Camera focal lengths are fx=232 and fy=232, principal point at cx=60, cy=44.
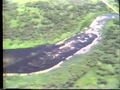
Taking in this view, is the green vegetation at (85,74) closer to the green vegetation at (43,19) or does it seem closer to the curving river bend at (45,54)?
the curving river bend at (45,54)

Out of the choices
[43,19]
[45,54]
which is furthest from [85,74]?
[43,19]

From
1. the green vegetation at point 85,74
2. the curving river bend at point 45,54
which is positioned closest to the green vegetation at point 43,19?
the curving river bend at point 45,54

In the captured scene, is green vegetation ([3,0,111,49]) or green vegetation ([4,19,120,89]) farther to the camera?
green vegetation ([3,0,111,49])

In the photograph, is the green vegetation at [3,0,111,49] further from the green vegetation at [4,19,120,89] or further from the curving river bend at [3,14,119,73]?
the green vegetation at [4,19,120,89]

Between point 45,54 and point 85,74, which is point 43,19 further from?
point 85,74

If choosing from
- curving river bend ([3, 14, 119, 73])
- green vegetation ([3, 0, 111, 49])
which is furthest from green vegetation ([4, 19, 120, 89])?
green vegetation ([3, 0, 111, 49])

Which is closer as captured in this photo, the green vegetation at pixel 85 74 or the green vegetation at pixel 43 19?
the green vegetation at pixel 85 74
